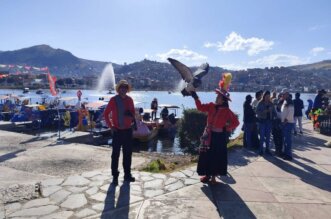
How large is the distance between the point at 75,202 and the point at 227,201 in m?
2.34

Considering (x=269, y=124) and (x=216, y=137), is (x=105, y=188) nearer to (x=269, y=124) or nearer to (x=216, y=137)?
(x=216, y=137)

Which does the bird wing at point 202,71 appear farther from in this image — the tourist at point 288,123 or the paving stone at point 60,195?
the tourist at point 288,123

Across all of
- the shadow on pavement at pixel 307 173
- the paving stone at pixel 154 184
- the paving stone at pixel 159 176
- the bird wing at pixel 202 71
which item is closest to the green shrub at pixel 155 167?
the paving stone at pixel 159 176

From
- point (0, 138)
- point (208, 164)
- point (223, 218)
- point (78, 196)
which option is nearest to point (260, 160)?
point (208, 164)

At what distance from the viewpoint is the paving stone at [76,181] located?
223 inches

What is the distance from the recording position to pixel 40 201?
485 cm

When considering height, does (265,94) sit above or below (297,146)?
above

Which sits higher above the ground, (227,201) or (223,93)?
(223,93)

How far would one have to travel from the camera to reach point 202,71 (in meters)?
5.74

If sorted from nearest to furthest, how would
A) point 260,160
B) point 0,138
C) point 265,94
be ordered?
point 260,160
point 265,94
point 0,138

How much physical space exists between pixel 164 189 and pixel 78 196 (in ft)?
4.65

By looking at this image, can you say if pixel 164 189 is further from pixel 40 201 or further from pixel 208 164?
pixel 40 201

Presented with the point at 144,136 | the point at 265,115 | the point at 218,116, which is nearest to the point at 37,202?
the point at 218,116

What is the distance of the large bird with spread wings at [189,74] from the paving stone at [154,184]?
166cm
